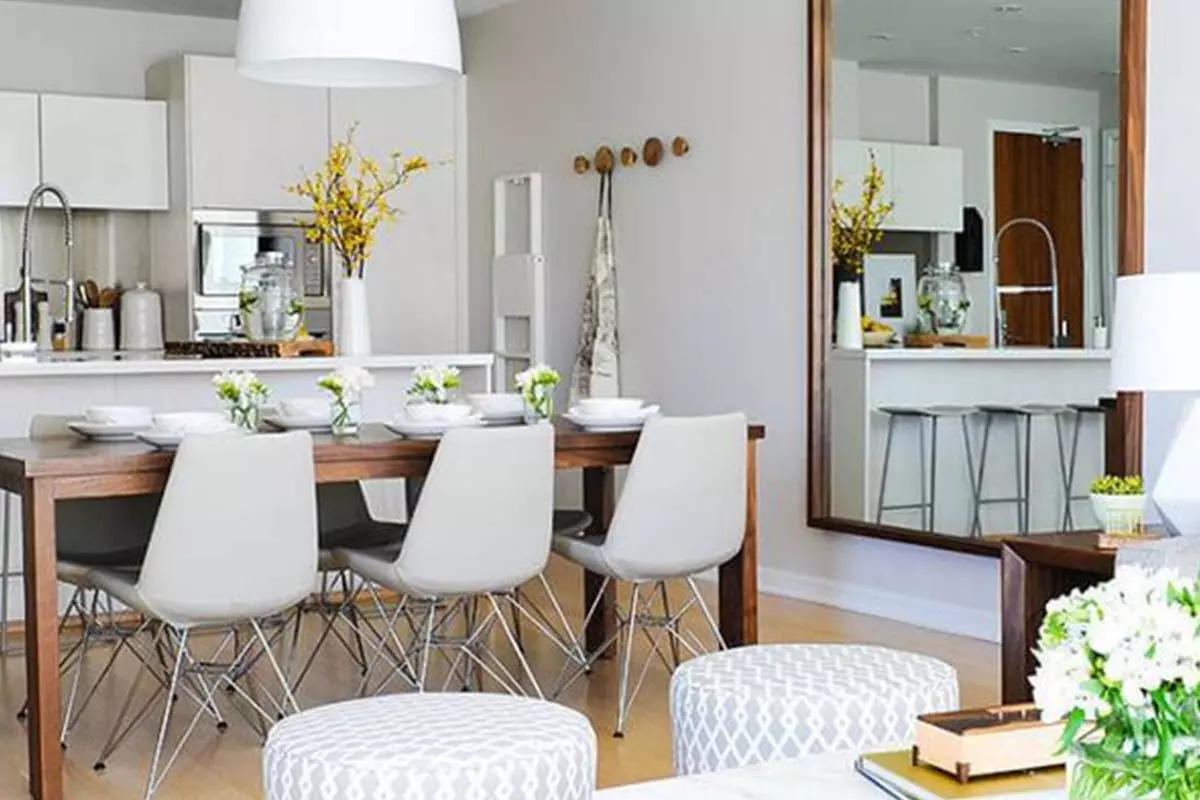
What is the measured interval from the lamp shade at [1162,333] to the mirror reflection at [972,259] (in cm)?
154

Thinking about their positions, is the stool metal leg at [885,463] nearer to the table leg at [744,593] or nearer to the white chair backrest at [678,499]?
the table leg at [744,593]

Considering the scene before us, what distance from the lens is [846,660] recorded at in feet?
10.0

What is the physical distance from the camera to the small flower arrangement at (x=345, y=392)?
4684mm

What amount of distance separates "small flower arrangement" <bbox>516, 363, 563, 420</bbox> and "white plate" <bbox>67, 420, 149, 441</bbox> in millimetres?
1058

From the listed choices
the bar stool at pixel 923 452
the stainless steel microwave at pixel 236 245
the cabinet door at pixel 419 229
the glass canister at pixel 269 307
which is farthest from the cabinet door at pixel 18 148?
the bar stool at pixel 923 452

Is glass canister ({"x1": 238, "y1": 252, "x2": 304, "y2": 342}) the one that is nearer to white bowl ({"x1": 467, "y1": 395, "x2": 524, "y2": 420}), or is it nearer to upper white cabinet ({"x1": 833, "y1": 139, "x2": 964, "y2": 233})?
white bowl ({"x1": 467, "y1": 395, "x2": 524, "y2": 420})

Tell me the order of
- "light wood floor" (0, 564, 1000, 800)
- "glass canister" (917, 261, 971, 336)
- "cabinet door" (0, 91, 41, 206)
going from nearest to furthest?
"light wood floor" (0, 564, 1000, 800) < "glass canister" (917, 261, 971, 336) < "cabinet door" (0, 91, 41, 206)

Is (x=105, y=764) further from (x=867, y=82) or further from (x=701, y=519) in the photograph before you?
(x=867, y=82)

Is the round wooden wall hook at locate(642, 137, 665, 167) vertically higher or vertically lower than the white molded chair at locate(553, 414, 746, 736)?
higher

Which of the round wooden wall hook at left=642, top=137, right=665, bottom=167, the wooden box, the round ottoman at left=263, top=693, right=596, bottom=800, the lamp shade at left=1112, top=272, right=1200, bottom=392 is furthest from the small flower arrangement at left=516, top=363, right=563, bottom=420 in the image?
the wooden box

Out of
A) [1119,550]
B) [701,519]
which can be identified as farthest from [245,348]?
[1119,550]

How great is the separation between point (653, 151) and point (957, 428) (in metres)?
2.12

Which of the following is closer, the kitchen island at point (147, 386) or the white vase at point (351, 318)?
the kitchen island at point (147, 386)

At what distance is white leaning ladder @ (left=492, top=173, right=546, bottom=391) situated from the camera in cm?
824
